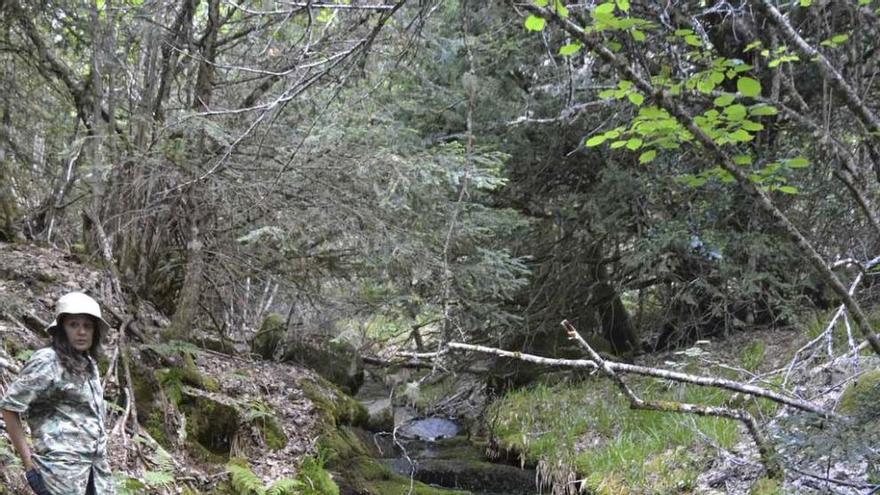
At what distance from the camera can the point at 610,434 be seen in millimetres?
9273

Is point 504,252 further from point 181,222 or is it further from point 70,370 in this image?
point 70,370

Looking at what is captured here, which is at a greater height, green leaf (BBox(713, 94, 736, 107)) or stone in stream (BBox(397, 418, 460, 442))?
green leaf (BBox(713, 94, 736, 107))

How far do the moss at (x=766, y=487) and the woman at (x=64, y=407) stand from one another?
17.1 ft

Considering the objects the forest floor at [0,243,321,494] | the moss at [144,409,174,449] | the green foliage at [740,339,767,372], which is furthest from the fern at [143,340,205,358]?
the green foliage at [740,339,767,372]

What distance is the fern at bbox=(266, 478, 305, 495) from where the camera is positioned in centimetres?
636

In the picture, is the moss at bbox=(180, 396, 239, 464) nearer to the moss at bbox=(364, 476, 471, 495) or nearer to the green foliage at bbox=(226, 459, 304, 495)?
the green foliage at bbox=(226, 459, 304, 495)

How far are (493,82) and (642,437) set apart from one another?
5236 millimetres

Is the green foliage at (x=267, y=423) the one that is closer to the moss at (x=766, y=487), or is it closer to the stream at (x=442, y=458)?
the stream at (x=442, y=458)

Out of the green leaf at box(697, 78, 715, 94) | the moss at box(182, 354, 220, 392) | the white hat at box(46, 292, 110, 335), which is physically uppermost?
the green leaf at box(697, 78, 715, 94)

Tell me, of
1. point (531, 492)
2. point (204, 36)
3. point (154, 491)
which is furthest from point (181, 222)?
point (531, 492)

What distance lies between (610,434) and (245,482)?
5110mm

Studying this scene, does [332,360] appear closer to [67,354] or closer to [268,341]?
[268,341]

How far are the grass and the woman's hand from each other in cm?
507

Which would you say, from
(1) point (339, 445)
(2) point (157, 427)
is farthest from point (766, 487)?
(2) point (157, 427)
